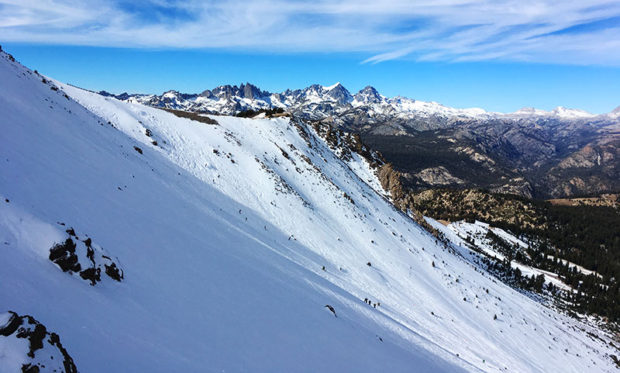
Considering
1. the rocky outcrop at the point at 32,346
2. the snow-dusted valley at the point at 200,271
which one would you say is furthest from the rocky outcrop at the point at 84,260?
the rocky outcrop at the point at 32,346

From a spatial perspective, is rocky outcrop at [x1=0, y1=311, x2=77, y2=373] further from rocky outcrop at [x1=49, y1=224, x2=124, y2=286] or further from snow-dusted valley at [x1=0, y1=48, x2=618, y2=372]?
rocky outcrop at [x1=49, y1=224, x2=124, y2=286]

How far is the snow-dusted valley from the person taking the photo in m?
7.32

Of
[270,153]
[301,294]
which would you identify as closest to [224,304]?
[301,294]

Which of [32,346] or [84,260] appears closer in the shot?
[32,346]

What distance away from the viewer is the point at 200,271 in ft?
44.8

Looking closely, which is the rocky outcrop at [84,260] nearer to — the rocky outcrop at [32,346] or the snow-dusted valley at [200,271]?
the snow-dusted valley at [200,271]

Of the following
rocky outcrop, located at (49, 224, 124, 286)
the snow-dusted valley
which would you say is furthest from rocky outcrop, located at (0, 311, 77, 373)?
rocky outcrop, located at (49, 224, 124, 286)

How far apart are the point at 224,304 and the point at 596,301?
129 metres

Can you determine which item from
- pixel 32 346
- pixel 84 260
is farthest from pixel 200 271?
pixel 32 346

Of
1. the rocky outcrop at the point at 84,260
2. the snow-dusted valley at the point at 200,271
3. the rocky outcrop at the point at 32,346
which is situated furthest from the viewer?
the rocky outcrop at the point at 84,260

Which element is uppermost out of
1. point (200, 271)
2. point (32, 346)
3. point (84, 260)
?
point (32, 346)

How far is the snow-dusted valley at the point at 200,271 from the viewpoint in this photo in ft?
24.0

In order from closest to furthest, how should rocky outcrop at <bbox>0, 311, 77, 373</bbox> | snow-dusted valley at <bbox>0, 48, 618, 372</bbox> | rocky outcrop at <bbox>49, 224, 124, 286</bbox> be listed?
rocky outcrop at <bbox>0, 311, 77, 373</bbox> < snow-dusted valley at <bbox>0, 48, 618, 372</bbox> < rocky outcrop at <bbox>49, 224, 124, 286</bbox>

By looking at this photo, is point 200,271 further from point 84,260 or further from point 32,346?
point 32,346
